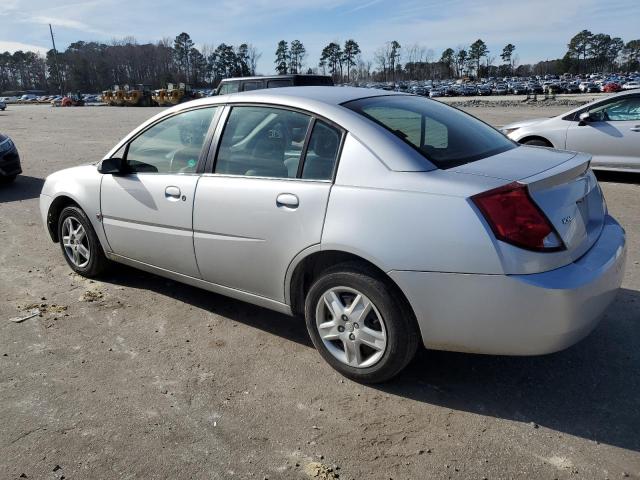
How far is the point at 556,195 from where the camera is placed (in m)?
2.76

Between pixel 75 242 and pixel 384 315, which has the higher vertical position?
pixel 384 315

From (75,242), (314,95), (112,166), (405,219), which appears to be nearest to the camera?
(405,219)

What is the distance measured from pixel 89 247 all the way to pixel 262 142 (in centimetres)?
217

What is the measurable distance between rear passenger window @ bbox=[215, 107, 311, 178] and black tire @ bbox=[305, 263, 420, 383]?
0.69m

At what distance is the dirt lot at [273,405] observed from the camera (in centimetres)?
253

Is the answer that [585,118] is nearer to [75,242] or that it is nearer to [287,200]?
[287,200]

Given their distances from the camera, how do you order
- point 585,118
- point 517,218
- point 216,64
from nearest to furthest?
point 517,218
point 585,118
point 216,64

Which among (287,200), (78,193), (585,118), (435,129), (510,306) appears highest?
(435,129)

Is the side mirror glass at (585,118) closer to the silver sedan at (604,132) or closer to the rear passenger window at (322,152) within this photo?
the silver sedan at (604,132)

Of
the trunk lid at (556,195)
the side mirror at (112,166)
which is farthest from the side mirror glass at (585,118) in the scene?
the side mirror at (112,166)

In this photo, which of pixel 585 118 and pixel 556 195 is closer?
pixel 556 195

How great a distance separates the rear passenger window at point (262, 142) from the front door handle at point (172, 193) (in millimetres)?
369

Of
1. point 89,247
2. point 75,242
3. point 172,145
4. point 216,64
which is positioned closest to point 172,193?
point 172,145

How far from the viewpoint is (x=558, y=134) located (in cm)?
884
